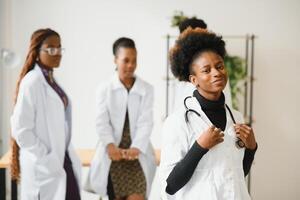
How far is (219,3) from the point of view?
4.22m

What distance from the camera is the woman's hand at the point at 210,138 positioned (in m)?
1.56

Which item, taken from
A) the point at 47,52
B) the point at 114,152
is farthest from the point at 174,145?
the point at 114,152

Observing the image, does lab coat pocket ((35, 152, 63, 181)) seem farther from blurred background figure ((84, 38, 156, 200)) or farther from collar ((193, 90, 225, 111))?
collar ((193, 90, 225, 111))

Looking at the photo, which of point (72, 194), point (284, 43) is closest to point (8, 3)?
point (72, 194)

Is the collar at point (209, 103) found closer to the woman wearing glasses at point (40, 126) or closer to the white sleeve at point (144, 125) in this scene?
the woman wearing glasses at point (40, 126)

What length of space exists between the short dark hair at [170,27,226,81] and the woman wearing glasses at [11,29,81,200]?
1044 mm

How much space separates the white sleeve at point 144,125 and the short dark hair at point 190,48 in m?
1.33

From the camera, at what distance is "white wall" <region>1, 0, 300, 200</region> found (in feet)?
13.8

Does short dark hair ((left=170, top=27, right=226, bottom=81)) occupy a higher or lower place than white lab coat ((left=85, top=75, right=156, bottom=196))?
higher

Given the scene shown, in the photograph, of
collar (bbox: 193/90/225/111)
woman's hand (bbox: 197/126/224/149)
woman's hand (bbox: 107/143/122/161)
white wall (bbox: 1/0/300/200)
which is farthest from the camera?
white wall (bbox: 1/0/300/200)

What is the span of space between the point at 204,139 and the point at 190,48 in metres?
0.35

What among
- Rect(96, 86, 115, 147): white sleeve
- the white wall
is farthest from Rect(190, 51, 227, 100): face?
the white wall

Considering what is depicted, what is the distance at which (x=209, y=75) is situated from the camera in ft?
5.36

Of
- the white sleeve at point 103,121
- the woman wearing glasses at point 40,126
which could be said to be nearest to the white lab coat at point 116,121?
the white sleeve at point 103,121
